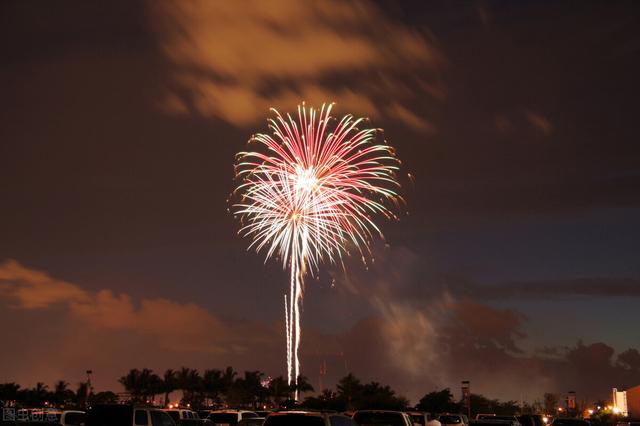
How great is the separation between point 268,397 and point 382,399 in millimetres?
22971

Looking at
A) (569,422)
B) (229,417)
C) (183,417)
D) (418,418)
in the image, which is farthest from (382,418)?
(183,417)

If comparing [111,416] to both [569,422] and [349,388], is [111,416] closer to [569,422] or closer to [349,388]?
[569,422]

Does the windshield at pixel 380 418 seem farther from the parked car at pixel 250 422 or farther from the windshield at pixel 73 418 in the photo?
the windshield at pixel 73 418

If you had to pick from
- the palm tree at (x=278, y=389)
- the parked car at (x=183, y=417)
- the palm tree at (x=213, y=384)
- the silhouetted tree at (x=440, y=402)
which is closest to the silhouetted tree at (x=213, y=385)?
the palm tree at (x=213, y=384)

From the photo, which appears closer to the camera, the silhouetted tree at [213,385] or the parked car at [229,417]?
the parked car at [229,417]

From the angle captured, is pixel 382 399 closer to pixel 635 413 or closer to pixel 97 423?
pixel 635 413

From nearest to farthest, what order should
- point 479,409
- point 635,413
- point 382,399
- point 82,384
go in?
point 382,399 < point 82,384 < point 635,413 < point 479,409

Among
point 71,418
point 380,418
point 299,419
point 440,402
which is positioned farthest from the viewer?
point 440,402

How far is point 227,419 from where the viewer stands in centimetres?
3834

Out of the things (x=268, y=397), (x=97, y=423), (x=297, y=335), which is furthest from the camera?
(x=268, y=397)

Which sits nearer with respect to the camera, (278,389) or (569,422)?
(569,422)

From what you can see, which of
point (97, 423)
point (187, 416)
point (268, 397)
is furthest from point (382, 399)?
point (97, 423)

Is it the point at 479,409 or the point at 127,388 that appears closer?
the point at 127,388

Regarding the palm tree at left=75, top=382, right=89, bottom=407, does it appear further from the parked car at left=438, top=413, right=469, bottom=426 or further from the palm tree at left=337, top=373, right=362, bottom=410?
the parked car at left=438, top=413, right=469, bottom=426
